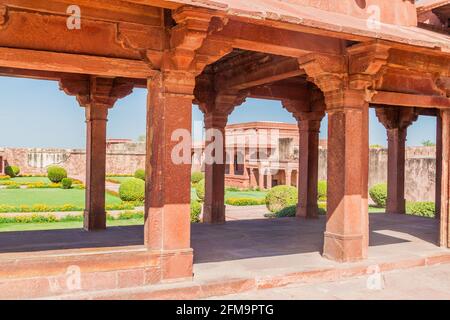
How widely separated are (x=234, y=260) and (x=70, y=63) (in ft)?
11.1

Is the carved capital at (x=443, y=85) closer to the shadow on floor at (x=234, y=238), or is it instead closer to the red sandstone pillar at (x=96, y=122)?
the shadow on floor at (x=234, y=238)

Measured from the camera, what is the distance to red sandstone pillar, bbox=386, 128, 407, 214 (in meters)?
13.2

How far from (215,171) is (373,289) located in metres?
5.25

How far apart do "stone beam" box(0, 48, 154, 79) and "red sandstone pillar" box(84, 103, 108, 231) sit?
12.9 ft

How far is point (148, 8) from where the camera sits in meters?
5.08

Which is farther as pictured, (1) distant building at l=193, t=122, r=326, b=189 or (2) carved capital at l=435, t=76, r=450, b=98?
(1) distant building at l=193, t=122, r=326, b=189

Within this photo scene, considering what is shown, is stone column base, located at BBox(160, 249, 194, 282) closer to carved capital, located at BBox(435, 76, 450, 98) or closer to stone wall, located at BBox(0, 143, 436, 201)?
carved capital, located at BBox(435, 76, 450, 98)

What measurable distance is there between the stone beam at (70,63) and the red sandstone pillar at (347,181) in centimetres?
290

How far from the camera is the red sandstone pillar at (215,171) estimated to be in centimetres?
1007

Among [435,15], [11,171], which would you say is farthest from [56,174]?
[435,15]

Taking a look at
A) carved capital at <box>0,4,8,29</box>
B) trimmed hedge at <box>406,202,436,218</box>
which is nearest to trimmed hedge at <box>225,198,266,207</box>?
trimmed hedge at <box>406,202,436,218</box>

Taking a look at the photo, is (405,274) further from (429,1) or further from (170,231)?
(429,1)

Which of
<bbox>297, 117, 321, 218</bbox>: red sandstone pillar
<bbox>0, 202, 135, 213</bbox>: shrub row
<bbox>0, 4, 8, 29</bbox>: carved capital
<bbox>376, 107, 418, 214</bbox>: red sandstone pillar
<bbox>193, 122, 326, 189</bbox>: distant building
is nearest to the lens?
<bbox>0, 4, 8, 29</bbox>: carved capital
